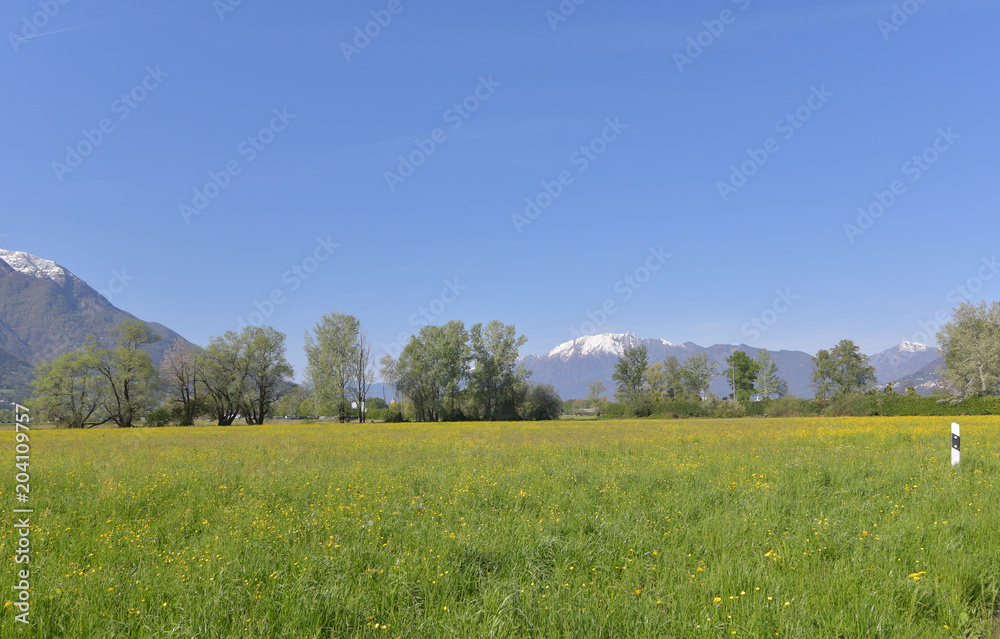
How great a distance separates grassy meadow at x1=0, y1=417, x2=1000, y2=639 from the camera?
4.89m

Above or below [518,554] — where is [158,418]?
above

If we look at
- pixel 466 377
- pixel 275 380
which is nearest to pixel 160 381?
pixel 275 380

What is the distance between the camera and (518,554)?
655cm

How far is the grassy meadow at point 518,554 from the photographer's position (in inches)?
193

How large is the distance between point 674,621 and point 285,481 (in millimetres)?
9602

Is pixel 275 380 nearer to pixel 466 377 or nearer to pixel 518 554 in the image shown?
pixel 466 377

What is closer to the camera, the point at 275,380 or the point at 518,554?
the point at 518,554

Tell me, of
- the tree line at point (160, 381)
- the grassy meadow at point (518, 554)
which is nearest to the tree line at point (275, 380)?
the tree line at point (160, 381)

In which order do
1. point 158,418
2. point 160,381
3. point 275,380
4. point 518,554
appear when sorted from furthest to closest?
point 275,380 → point 160,381 → point 158,418 → point 518,554

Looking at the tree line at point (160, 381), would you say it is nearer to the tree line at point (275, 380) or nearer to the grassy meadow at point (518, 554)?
the tree line at point (275, 380)

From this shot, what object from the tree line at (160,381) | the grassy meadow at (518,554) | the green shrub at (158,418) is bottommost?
the grassy meadow at (518,554)

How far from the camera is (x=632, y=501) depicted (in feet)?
29.9

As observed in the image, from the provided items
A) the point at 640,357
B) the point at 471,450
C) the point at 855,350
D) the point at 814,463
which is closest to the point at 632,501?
the point at 814,463

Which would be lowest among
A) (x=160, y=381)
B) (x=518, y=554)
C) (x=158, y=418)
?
(x=518, y=554)
